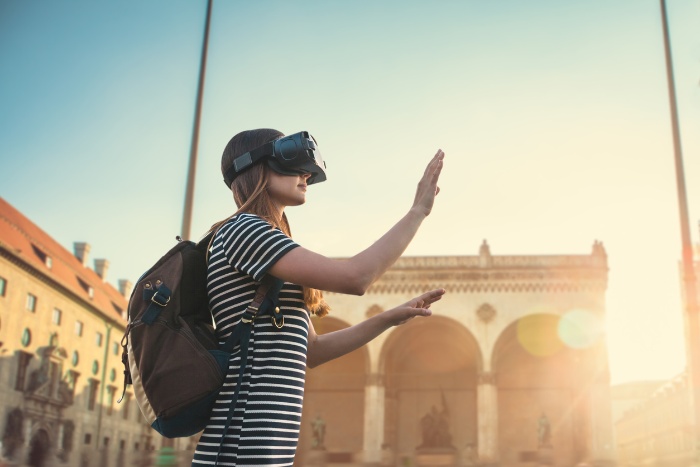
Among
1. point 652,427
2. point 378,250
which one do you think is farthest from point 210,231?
point 652,427

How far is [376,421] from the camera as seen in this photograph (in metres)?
37.4

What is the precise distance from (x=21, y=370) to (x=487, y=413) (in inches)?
850

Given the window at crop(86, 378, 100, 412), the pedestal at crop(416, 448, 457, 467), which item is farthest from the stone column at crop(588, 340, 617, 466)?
the window at crop(86, 378, 100, 412)

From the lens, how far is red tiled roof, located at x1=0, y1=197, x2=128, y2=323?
36031 mm

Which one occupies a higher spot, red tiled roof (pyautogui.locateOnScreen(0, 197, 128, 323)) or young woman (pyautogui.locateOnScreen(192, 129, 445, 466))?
red tiled roof (pyautogui.locateOnScreen(0, 197, 128, 323))

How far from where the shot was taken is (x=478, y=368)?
3719 centimetres

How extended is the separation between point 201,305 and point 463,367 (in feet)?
131

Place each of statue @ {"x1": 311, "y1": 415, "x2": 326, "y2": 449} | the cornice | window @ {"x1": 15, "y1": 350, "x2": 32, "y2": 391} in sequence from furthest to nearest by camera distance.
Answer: the cornice
statue @ {"x1": 311, "y1": 415, "x2": 326, "y2": 449}
window @ {"x1": 15, "y1": 350, "x2": 32, "y2": 391}

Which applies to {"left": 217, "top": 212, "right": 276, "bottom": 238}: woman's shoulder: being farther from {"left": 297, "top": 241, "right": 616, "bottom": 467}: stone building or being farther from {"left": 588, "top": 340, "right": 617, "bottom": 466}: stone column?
{"left": 588, "top": 340, "right": 617, "bottom": 466}: stone column

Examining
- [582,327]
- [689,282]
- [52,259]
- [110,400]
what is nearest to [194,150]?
[689,282]

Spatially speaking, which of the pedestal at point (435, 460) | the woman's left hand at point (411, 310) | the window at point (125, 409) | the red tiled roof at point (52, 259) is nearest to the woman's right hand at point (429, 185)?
the woman's left hand at point (411, 310)

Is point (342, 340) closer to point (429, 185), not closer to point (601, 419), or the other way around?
point (429, 185)

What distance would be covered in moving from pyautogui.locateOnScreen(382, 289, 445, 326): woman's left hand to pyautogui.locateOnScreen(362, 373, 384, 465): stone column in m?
35.3

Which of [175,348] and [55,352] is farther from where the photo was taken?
[55,352]
